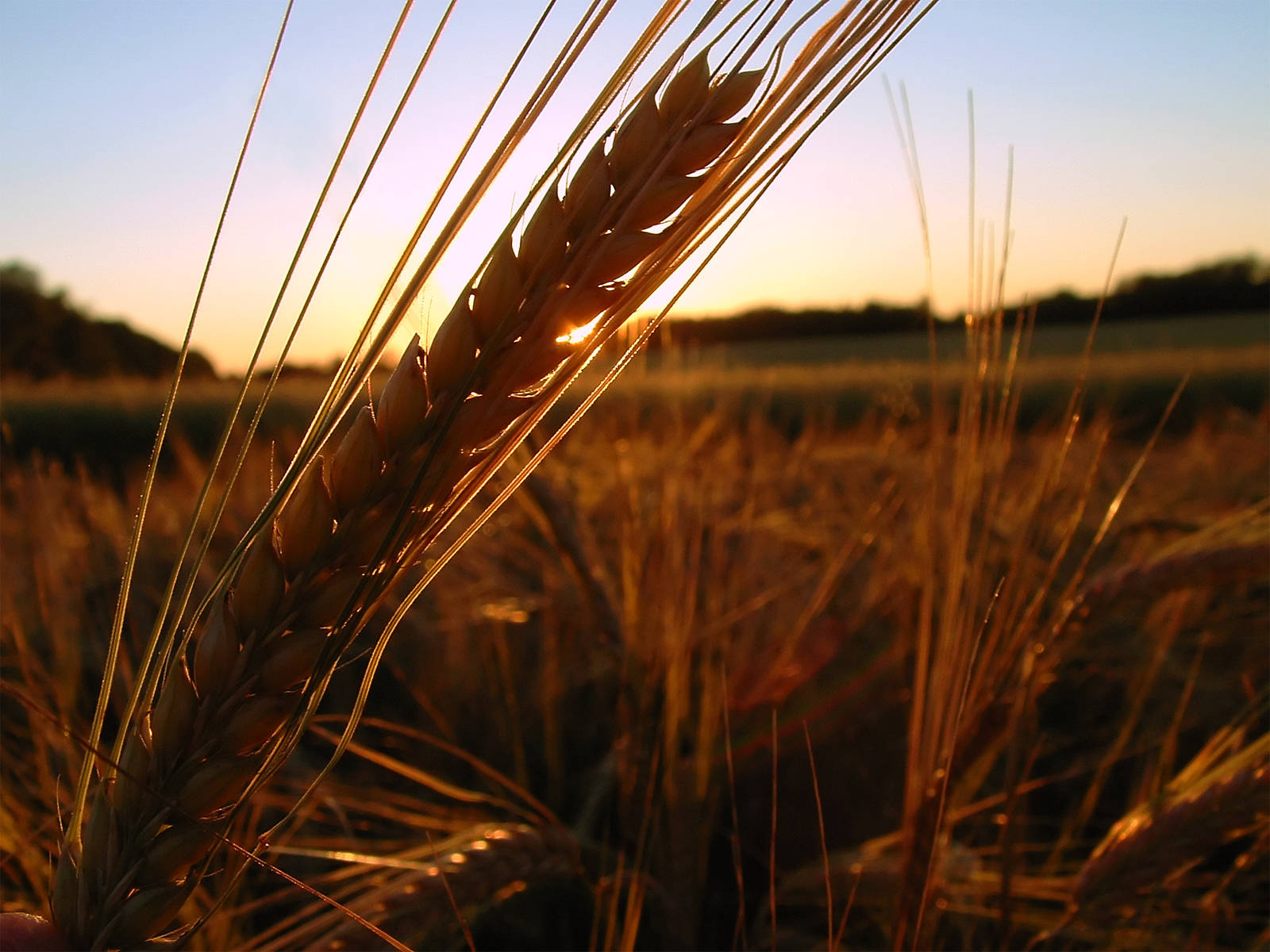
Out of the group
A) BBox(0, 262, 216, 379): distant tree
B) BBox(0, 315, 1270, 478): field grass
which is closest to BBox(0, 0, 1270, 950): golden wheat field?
BBox(0, 262, 216, 379): distant tree

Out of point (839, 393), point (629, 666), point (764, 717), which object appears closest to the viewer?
point (629, 666)

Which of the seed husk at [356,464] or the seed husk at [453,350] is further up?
the seed husk at [453,350]

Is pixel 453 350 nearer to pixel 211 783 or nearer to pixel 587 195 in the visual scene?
pixel 587 195

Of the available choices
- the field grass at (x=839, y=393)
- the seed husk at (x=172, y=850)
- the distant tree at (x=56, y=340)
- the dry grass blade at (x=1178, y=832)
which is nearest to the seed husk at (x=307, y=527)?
the seed husk at (x=172, y=850)

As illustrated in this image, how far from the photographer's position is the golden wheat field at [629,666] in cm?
33

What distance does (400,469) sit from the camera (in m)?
0.33

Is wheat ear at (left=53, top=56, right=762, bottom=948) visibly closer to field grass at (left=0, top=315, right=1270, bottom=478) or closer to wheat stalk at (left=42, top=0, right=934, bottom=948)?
wheat stalk at (left=42, top=0, right=934, bottom=948)

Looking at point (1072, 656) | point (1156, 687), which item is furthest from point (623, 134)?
point (1156, 687)

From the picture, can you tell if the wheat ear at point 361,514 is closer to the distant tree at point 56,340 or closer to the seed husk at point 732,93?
the seed husk at point 732,93

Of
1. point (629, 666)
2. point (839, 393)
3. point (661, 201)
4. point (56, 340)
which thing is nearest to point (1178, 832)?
point (629, 666)

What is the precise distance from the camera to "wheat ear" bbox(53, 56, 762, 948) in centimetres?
32

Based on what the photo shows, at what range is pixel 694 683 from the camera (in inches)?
47.6

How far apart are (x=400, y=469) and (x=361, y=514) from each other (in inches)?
1.0

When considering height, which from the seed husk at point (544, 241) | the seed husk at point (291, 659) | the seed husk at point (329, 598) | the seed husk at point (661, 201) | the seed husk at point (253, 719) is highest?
the seed husk at point (661, 201)
